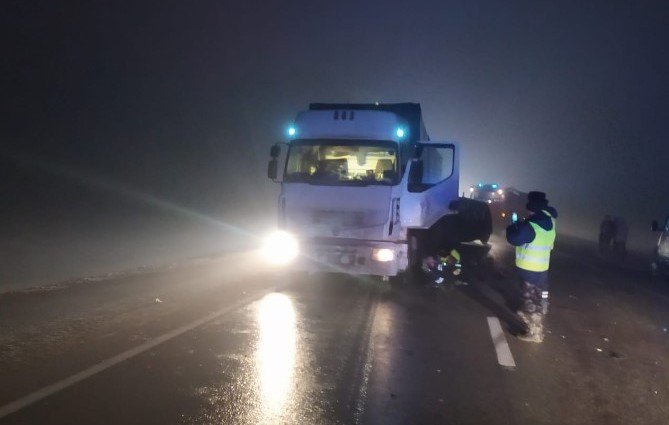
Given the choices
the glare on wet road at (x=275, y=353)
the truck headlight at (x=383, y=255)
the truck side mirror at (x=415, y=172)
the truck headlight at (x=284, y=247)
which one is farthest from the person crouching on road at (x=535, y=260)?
the truck headlight at (x=284, y=247)

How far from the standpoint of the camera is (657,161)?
252ft

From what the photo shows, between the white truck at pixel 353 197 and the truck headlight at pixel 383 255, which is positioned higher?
the white truck at pixel 353 197

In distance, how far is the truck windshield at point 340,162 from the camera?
10.6m

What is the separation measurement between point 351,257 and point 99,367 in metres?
5.34

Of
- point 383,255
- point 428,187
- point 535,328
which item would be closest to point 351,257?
point 383,255

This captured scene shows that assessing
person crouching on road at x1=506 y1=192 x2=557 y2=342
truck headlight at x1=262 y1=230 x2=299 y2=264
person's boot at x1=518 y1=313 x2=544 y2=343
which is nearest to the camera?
person crouching on road at x1=506 y1=192 x2=557 y2=342

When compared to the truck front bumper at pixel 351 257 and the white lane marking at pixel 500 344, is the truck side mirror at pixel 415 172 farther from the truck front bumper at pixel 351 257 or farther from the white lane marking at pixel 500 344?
the white lane marking at pixel 500 344

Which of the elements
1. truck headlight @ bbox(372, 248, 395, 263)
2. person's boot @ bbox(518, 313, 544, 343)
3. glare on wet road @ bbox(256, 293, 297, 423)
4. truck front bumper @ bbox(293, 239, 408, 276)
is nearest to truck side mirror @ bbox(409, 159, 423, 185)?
truck front bumper @ bbox(293, 239, 408, 276)

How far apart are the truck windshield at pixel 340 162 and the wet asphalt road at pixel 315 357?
216 cm

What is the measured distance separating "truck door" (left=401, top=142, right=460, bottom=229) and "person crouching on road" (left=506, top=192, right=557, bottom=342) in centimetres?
346

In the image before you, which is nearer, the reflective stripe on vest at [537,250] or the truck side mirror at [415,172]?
the reflective stripe on vest at [537,250]

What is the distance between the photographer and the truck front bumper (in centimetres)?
1006

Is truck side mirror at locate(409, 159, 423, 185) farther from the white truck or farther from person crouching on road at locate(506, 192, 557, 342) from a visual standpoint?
person crouching on road at locate(506, 192, 557, 342)

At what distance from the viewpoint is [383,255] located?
10.0 metres
